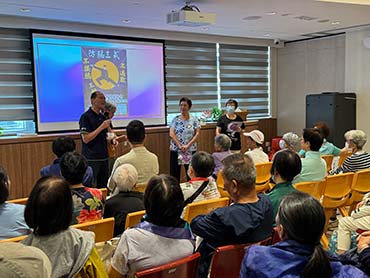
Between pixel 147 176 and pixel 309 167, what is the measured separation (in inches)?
62.3

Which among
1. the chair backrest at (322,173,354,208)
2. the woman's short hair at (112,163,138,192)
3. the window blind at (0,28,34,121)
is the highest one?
the window blind at (0,28,34,121)

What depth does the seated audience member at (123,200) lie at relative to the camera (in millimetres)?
2729

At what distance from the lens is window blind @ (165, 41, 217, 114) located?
7.80 meters

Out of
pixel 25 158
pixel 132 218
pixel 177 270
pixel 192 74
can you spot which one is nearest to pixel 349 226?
pixel 177 270

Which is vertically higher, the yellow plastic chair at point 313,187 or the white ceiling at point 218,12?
the white ceiling at point 218,12

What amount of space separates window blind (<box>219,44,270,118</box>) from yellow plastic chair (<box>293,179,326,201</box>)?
5103 mm

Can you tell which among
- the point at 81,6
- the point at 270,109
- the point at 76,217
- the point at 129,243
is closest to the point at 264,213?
the point at 129,243

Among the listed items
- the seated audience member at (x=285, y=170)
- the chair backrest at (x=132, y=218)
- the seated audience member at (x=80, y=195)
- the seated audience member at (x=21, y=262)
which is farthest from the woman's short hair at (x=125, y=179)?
the seated audience member at (x=21, y=262)

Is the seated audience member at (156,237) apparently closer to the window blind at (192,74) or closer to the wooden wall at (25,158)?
the wooden wall at (25,158)

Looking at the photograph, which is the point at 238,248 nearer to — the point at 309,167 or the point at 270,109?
the point at 309,167

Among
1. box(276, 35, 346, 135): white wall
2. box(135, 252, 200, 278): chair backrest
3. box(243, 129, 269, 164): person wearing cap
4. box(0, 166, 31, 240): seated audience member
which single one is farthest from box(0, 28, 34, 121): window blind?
box(276, 35, 346, 135): white wall

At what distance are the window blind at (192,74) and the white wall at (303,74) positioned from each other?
6.47 feet

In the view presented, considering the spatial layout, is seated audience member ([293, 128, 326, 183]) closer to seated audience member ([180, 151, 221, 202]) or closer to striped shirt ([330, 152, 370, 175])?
striped shirt ([330, 152, 370, 175])

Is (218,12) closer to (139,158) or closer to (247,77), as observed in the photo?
(139,158)
